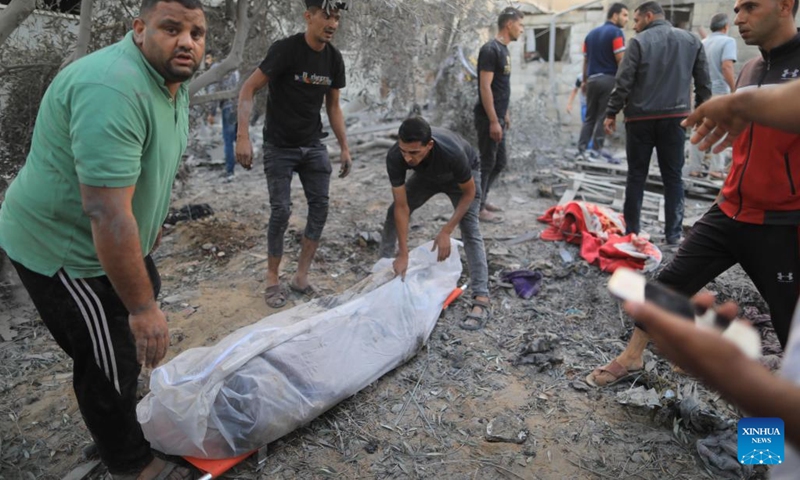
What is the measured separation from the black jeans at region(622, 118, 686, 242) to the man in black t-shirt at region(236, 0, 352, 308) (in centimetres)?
267

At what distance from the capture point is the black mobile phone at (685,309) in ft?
3.26

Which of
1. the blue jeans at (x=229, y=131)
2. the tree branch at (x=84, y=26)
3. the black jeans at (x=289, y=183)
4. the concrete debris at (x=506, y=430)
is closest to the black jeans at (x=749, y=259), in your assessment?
the concrete debris at (x=506, y=430)

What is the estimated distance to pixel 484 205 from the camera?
5930mm

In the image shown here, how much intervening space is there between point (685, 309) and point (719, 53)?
708 centimetres

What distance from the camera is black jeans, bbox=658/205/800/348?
222 cm

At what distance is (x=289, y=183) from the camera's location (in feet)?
12.4

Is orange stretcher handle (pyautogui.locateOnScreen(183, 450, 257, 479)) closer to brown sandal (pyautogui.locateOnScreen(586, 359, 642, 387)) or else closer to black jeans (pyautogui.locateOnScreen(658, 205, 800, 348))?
brown sandal (pyautogui.locateOnScreen(586, 359, 642, 387))

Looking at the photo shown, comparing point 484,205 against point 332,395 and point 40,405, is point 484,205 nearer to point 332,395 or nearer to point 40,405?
point 332,395

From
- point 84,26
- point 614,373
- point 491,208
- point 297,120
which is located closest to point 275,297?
point 297,120

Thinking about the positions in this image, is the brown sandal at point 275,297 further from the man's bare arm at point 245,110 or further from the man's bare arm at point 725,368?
the man's bare arm at point 725,368

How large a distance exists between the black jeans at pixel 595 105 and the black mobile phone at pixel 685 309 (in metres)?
7.07

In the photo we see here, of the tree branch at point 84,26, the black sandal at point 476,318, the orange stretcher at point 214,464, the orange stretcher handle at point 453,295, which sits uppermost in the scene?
the tree branch at point 84,26

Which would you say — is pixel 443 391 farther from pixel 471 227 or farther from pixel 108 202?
pixel 108 202

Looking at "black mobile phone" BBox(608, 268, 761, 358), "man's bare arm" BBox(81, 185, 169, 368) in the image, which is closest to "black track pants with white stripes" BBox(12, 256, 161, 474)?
"man's bare arm" BBox(81, 185, 169, 368)
